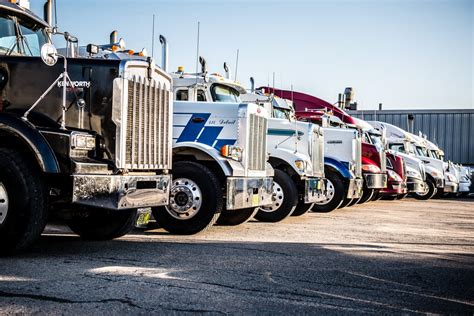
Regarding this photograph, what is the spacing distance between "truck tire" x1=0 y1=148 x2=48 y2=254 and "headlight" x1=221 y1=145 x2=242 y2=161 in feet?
11.0

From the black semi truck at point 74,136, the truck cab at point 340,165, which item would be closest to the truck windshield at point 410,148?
the truck cab at point 340,165

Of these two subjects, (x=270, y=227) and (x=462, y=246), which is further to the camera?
(x=270, y=227)

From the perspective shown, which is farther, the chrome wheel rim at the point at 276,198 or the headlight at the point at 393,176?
the headlight at the point at 393,176

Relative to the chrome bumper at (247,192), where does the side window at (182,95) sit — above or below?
above

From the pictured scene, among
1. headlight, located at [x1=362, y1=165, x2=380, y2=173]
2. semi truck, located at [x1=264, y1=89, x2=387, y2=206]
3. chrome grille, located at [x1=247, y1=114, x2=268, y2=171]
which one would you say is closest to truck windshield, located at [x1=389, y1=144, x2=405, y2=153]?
semi truck, located at [x1=264, y1=89, x2=387, y2=206]

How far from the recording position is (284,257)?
7.11 metres

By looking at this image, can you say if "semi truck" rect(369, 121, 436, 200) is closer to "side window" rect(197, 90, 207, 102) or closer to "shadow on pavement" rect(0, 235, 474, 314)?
"side window" rect(197, 90, 207, 102)

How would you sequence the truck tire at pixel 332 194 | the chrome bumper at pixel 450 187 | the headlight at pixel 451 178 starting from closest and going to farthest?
the truck tire at pixel 332 194
the chrome bumper at pixel 450 187
the headlight at pixel 451 178

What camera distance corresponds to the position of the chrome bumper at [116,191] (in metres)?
6.35

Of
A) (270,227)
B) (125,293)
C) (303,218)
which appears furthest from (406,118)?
(125,293)

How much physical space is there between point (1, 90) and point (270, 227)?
5119 millimetres

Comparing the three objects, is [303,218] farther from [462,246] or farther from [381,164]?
[381,164]

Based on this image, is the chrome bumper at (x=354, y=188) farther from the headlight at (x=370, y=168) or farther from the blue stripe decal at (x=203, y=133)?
the blue stripe decal at (x=203, y=133)

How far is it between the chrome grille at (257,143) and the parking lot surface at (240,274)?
3.78ft
